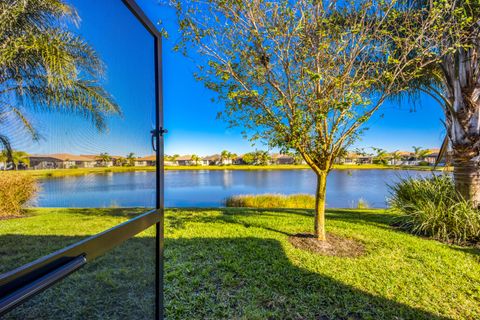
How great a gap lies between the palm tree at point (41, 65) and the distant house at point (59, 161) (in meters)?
0.07

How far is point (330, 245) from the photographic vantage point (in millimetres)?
3490

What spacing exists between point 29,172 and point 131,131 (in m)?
0.69

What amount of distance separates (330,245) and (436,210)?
2.09 meters

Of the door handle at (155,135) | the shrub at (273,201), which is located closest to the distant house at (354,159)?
the door handle at (155,135)

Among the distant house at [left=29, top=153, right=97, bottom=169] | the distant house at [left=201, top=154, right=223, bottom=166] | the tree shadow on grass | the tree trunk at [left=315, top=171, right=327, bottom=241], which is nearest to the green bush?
the tree trunk at [left=315, top=171, right=327, bottom=241]

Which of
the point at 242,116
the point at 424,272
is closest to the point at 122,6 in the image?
the point at 242,116

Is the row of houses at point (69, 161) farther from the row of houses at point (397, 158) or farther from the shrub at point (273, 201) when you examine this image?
the shrub at point (273, 201)

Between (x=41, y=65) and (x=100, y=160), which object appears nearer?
(x=41, y=65)

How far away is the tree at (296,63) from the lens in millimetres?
3150

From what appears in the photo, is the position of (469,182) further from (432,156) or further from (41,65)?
(41,65)

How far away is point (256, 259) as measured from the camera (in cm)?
302

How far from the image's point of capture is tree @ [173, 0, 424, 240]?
3150mm

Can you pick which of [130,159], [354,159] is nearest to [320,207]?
[354,159]

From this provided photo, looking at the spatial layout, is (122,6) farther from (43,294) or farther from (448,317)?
(448,317)
